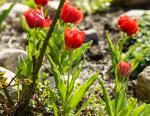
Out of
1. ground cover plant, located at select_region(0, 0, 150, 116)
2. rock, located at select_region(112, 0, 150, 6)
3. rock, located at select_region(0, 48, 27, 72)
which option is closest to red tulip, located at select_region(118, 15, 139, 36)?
ground cover plant, located at select_region(0, 0, 150, 116)

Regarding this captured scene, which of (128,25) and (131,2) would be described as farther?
(131,2)

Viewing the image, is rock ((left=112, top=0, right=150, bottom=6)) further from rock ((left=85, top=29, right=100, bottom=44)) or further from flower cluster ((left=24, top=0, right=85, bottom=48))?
flower cluster ((left=24, top=0, right=85, bottom=48))

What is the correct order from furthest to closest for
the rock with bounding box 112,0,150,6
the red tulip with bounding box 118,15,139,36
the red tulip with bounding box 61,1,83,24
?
1. the rock with bounding box 112,0,150,6
2. the red tulip with bounding box 118,15,139,36
3. the red tulip with bounding box 61,1,83,24

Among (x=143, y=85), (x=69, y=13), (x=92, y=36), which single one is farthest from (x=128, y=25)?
(x=92, y=36)

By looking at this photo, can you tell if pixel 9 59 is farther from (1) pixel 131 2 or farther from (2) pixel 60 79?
(1) pixel 131 2

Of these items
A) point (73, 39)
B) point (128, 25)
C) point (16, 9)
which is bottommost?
point (16, 9)

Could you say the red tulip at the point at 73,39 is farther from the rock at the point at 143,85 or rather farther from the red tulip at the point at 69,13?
the rock at the point at 143,85

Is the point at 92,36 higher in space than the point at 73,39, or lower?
lower

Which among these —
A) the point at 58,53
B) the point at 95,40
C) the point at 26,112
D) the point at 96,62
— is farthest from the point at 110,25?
the point at 26,112
